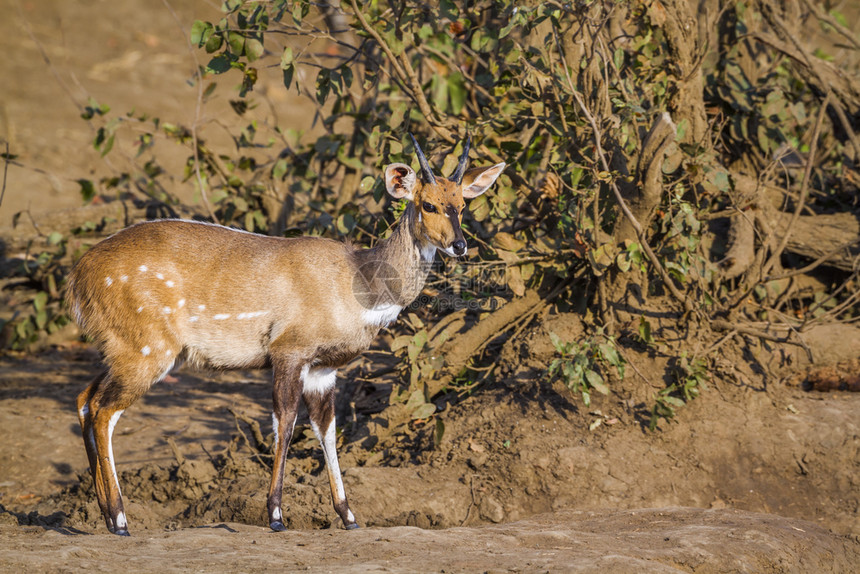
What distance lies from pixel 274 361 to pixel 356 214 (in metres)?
2.41

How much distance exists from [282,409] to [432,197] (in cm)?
183

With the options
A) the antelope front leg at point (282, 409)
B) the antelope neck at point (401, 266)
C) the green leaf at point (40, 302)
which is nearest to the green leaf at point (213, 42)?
the antelope neck at point (401, 266)

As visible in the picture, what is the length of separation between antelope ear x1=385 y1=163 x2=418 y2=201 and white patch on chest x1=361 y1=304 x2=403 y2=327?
808mm

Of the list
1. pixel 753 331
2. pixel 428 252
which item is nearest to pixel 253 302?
pixel 428 252

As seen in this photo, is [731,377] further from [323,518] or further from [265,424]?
[265,424]

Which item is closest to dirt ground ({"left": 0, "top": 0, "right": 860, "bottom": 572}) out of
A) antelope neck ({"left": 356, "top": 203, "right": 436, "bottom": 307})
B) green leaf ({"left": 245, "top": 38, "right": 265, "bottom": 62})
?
antelope neck ({"left": 356, "top": 203, "right": 436, "bottom": 307})

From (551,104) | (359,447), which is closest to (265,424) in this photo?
(359,447)

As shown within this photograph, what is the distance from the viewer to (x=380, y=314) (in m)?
6.09

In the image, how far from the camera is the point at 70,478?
710 cm

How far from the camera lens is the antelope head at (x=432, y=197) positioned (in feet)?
19.1

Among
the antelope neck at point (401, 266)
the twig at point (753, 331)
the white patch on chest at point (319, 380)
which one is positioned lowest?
the twig at point (753, 331)

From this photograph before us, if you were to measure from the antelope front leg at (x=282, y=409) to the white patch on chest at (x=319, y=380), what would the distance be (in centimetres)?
38

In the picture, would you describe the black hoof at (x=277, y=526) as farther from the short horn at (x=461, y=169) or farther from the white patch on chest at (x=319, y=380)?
the short horn at (x=461, y=169)

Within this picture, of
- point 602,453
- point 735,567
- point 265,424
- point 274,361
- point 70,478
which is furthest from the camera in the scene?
point 265,424
